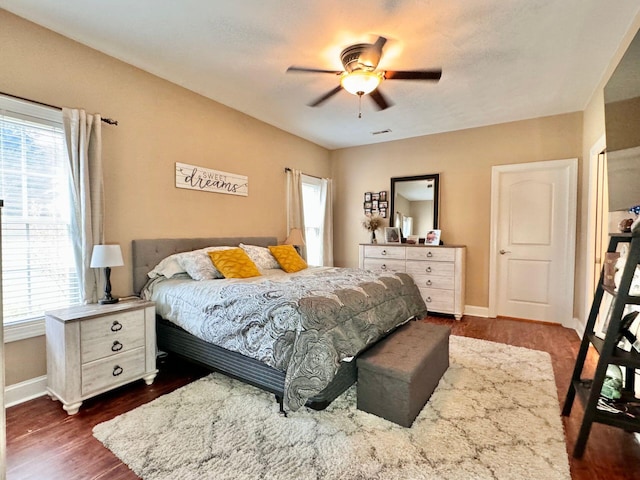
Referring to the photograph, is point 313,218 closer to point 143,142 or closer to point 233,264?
point 233,264

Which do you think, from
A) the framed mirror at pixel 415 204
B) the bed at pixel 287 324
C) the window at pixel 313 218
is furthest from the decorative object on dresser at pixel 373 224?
the bed at pixel 287 324

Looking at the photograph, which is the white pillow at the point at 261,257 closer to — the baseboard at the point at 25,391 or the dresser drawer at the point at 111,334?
the dresser drawer at the point at 111,334

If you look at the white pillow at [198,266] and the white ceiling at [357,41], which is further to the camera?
the white pillow at [198,266]

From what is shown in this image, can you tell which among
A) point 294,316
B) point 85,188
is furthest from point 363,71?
point 85,188

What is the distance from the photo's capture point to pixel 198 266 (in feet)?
9.84

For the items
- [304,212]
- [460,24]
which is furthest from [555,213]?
[304,212]

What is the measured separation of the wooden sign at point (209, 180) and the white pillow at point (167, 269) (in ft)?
2.67

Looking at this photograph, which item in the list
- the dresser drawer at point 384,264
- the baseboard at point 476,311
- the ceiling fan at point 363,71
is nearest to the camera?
the ceiling fan at point 363,71

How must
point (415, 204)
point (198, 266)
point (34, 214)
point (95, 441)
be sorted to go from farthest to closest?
point (415, 204) < point (198, 266) < point (34, 214) < point (95, 441)

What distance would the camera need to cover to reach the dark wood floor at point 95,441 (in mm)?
1631

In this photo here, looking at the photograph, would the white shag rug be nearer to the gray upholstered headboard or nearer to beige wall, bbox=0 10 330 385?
the gray upholstered headboard

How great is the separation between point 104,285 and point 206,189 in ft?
4.83

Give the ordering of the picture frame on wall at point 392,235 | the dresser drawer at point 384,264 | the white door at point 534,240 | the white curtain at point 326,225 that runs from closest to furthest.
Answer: the white door at point 534,240 < the dresser drawer at point 384,264 < the picture frame on wall at point 392,235 < the white curtain at point 326,225

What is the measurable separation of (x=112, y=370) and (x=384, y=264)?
3620 mm
